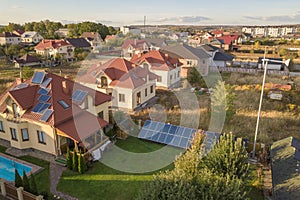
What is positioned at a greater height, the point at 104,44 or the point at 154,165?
the point at 104,44

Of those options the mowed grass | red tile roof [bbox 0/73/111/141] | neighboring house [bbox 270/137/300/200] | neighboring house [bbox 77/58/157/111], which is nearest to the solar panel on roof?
red tile roof [bbox 0/73/111/141]

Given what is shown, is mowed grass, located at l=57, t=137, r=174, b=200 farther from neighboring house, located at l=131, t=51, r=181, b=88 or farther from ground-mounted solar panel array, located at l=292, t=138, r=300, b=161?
neighboring house, located at l=131, t=51, r=181, b=88

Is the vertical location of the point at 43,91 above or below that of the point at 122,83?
above

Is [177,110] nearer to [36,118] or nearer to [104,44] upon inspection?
[36,118]

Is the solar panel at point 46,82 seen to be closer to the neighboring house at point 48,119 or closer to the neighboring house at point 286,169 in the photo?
the neighboring house at point 48,119

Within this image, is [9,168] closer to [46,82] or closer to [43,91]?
[43,91]

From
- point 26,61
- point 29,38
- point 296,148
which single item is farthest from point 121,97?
point 29,38

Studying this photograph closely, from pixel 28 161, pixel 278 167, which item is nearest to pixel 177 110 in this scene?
pixel 278 167
